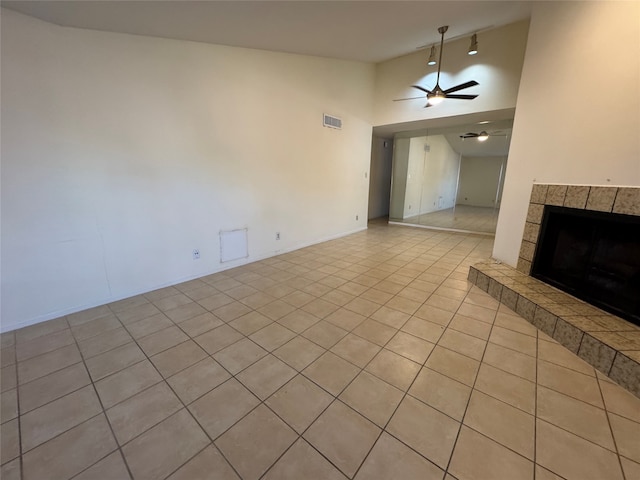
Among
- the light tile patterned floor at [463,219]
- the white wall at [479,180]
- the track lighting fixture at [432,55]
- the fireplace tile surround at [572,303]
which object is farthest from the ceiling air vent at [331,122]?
the white wall at [479,180]

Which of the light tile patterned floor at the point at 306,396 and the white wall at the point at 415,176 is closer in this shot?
the light tile patterned floor at the point at 306,396

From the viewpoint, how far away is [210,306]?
2611 millimetres

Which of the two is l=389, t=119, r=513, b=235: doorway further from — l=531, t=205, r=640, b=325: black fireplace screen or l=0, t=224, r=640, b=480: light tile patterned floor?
l=0, t=224, r=640, b=480: light tile patterned floor

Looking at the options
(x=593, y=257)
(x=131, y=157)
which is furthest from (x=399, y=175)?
(x=131, y=157)

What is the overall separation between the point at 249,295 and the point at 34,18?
9.44 feet

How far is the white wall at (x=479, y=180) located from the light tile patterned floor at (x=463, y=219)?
19cm

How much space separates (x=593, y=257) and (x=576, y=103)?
141 cm

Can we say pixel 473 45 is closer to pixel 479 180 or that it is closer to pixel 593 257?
pixel 593 257

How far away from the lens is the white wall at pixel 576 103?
6.66 feet

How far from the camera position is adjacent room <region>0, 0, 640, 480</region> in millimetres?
1312

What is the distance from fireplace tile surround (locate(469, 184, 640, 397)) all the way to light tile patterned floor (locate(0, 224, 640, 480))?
0.34 feet

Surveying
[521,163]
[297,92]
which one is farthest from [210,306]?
[521,163]

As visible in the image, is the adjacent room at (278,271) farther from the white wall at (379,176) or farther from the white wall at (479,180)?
the white wall at (379,176)

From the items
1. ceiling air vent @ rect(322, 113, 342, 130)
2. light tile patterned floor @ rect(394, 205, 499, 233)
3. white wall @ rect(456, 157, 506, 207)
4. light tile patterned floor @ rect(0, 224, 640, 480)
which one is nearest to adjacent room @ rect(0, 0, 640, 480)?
light tile patterned floor @ rect(0, 224, 640, 480)
